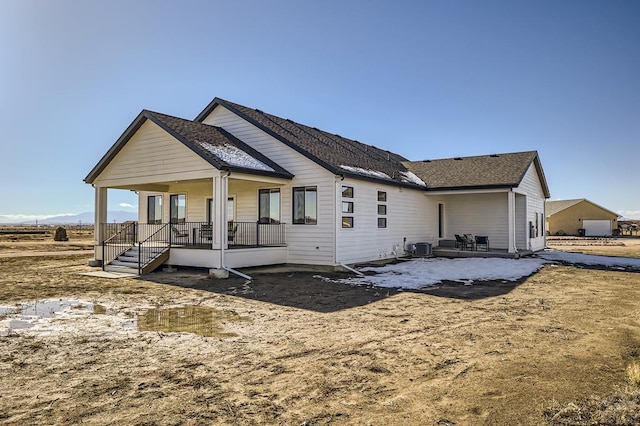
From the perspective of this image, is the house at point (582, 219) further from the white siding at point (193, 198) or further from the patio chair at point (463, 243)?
the white siding at point (193, 198)

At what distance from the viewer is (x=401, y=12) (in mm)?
14875

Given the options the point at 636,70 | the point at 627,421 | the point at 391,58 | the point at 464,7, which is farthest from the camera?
the point at 391,58

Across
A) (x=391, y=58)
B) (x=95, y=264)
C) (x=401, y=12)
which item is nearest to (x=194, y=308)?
(x=95, y=264)

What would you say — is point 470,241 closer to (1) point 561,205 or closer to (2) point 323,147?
(2) point 323,147

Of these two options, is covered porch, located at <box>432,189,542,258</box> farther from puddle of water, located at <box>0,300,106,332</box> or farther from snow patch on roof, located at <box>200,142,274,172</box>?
puddle of water, located at <box>0,300,106,332</box>

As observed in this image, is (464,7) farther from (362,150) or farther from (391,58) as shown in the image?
(362,150)

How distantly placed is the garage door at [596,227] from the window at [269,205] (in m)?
46.1

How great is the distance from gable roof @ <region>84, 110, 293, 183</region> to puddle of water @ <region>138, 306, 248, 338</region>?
5.74m

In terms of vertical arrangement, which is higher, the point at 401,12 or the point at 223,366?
the point at 401,12

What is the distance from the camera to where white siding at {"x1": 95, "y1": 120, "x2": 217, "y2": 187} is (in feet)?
45.5

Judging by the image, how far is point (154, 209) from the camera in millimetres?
19562

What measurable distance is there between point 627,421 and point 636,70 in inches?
682

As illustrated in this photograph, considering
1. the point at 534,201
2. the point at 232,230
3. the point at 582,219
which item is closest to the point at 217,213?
the point at 232,230

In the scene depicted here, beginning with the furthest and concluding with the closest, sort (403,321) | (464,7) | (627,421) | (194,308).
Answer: (464,7), (194,308), (403,321), (627,421)
